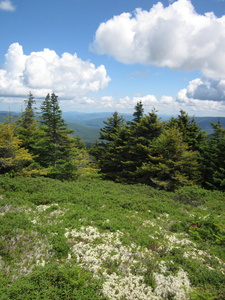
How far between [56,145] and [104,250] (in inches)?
633

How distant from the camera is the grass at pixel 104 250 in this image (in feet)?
18.7

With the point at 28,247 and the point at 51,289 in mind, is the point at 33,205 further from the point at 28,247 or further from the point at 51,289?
the point at 51,289

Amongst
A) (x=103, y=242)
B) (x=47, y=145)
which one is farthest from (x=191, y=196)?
(x=47, y=145)

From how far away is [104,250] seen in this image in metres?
7.63

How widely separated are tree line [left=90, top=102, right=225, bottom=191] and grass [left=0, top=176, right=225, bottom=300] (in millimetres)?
8305

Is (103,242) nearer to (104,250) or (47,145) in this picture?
(104,250)

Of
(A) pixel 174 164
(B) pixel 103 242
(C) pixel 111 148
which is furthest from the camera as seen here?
(C) pixel 111 148

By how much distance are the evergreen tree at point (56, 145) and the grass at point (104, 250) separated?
9.03 meters

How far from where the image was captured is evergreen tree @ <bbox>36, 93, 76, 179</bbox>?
20859 millimetres

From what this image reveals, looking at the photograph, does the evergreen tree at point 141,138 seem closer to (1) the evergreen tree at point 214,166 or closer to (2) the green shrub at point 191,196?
(1) the evergreen tree at point 214,166

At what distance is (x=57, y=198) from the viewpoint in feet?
41.1

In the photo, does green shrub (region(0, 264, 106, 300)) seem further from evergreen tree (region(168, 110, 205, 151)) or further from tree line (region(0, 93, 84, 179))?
evergreen tree (region(168, 110, 205, 151))

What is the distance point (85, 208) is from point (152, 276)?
615 cm

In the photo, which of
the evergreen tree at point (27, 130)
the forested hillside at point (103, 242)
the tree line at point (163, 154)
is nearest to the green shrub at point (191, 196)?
the forested hillside at point (103, 242)
